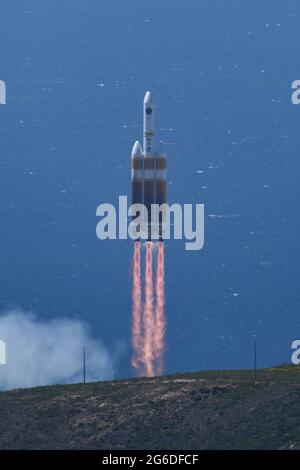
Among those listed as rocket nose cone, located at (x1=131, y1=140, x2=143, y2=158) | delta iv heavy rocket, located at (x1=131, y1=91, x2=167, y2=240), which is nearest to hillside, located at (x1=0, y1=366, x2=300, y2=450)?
delta iv heavy rocket, located at (x1=131, y1=91, x2=167, y2=240)

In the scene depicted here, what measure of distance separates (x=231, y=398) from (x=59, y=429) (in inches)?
564

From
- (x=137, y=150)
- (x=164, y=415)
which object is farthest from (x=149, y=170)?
(x=164, y=415)

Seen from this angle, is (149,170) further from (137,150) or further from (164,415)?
(164,415)

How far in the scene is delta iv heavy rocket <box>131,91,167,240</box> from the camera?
614 ft

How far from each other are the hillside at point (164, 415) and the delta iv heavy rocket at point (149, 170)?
21.1 m

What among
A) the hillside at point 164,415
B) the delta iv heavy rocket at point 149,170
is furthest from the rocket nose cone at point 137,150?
the hillside at point 164,415

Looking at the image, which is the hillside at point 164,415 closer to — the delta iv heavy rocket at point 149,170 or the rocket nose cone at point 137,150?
the delta iv heavy rocket at point 149,170

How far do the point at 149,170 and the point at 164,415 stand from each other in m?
30.8

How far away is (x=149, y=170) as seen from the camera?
188 meters

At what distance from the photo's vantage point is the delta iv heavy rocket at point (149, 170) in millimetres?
187125

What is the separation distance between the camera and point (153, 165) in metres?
188

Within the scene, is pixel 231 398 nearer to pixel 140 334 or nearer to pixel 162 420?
pixel 162 420
